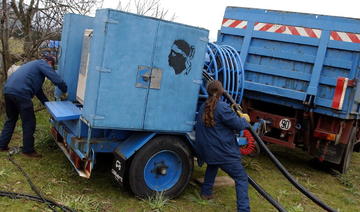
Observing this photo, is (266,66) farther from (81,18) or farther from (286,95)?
(81,18)

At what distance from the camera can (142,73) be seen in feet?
12.8

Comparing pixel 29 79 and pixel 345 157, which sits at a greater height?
pixel 29 79

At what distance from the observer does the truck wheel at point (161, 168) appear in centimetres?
416

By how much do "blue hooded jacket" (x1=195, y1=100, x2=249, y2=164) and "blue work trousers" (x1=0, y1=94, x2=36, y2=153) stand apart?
2.33 m

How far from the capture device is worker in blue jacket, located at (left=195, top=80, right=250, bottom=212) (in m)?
4.15

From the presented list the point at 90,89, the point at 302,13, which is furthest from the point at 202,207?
the point at 302,13

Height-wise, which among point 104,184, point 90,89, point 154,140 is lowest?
point 104,184

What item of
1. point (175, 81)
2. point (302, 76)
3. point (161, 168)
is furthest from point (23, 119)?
point (302, 76)

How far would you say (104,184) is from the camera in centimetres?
469

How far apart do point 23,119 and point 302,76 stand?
4159 mm

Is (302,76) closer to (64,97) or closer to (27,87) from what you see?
(64,97)

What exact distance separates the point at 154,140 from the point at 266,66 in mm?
2894

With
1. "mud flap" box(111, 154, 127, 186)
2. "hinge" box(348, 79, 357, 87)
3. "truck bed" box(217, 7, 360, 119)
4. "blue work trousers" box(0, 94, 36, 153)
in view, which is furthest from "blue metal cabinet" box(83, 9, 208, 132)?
"hinge" box(348, 79, 357, 87)

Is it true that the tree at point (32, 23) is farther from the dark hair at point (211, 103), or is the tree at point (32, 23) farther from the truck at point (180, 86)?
the dark hair at point (211, 103)
